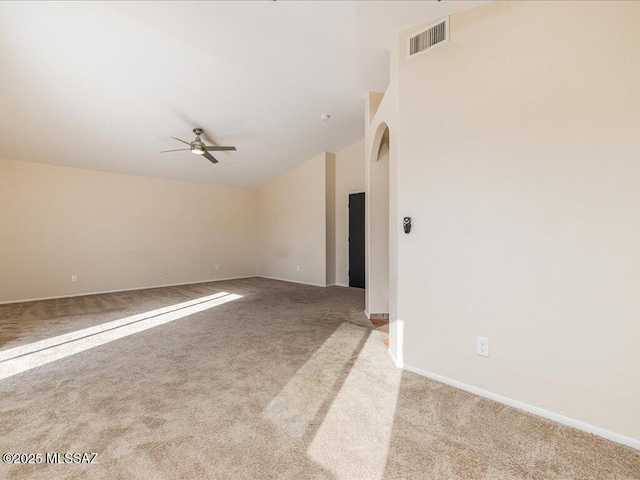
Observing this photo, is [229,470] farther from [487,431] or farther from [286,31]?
[286,31]

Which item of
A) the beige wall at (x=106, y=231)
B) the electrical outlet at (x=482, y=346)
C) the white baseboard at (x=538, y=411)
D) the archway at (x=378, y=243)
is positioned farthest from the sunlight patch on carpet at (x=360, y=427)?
the beige wall at (x=106, y=231)

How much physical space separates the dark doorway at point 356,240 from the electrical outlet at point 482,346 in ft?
12.9

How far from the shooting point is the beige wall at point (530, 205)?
1467 mm

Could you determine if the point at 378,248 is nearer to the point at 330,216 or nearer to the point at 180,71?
the point at 330,216

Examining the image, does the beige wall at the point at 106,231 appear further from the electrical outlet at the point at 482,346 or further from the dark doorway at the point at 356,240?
the electrical outlet at the point at 482,346

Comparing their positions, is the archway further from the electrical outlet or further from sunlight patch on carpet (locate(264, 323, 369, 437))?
the electrical outlet

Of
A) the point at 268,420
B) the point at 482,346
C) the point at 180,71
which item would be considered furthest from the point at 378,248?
the point at 180,71

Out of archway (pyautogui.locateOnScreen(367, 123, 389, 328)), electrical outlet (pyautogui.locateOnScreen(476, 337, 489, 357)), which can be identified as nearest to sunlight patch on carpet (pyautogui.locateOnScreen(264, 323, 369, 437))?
archway (pyautogui.locateOnScreen(367, 123, 389, 328))

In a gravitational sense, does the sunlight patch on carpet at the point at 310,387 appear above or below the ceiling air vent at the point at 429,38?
below

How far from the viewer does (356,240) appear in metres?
5.95

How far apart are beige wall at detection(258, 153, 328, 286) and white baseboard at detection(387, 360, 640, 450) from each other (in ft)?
13.2

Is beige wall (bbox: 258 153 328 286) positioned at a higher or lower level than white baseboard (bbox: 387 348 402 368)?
higher

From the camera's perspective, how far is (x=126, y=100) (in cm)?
334

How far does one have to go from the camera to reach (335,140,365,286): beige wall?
Answer: 19.6 feet
